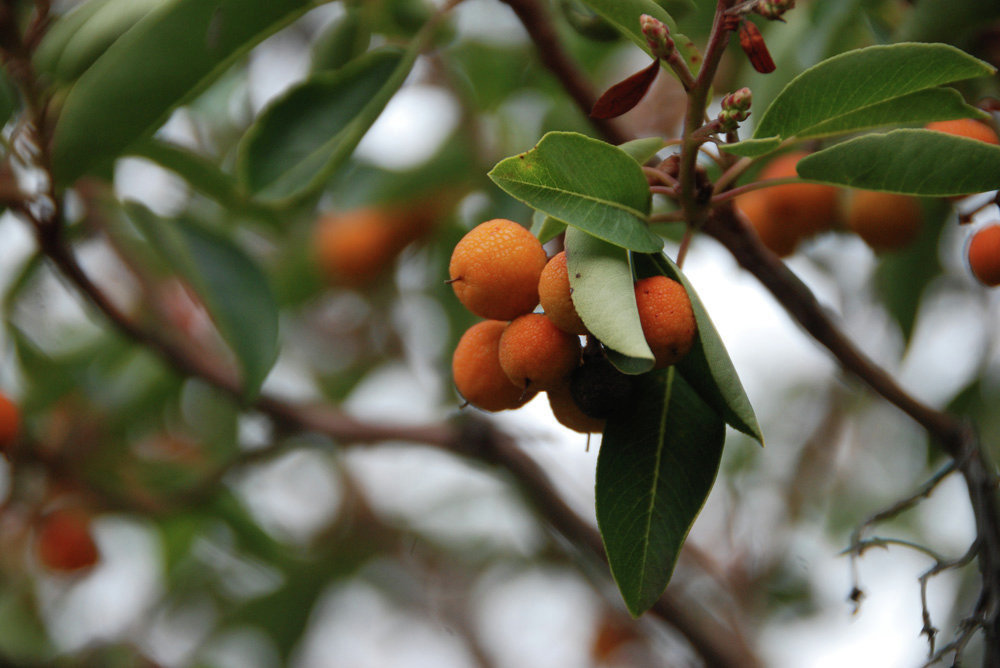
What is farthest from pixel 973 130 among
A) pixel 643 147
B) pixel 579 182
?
pixel 579 182

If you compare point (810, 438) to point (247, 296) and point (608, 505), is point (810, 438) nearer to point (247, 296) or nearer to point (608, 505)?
point (247, 296)

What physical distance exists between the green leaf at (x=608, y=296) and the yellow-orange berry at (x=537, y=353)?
7 centimetres

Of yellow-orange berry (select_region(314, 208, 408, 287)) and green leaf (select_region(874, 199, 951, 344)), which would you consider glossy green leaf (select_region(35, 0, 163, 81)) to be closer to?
yellow-orange berry (select_region(314, 208, 408, 287))

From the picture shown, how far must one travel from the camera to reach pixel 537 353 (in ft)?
2.48

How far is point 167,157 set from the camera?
4.51ft

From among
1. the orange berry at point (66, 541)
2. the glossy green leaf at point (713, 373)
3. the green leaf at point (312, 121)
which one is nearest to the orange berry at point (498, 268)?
the glossy green leaf at point (713, 373)

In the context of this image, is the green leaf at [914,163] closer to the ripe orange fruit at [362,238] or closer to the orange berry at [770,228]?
the orange berry at [770,228]

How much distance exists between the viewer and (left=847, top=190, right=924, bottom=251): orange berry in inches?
46.1

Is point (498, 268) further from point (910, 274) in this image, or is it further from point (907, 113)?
point (910, 274)

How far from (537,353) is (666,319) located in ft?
0.38

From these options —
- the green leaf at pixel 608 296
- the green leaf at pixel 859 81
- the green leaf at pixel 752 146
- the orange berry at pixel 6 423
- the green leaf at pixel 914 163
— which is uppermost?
the green leaf at pixel 859 81

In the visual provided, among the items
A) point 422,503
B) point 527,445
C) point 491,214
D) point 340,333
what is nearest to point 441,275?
point 491,214

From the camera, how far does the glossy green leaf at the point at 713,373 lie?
0.69 m

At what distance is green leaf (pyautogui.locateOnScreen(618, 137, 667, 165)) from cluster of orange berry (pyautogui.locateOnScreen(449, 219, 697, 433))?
0.12m
